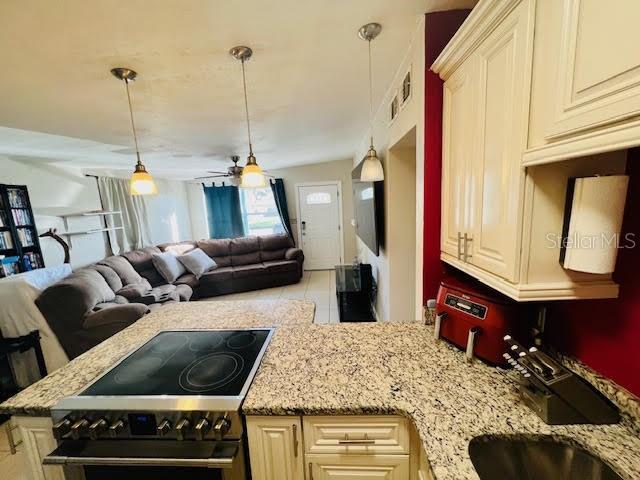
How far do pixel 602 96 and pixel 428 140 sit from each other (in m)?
0.82

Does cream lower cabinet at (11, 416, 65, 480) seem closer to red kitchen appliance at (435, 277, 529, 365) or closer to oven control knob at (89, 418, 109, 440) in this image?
oven control knob at (89, 418, 109, 440)

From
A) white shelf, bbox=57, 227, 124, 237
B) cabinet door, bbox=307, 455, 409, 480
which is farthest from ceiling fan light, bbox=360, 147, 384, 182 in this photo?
white shelf, bbox=57, 227, 124, 237

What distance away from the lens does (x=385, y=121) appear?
2311mm

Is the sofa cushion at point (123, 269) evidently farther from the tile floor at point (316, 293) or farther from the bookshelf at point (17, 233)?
the tile floor at point (316, 293)

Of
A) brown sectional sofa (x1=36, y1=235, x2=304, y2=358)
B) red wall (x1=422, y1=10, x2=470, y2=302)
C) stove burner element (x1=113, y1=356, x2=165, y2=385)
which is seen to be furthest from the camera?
brown sectional sofa (x1=36, y1=235, x2=304, y2=358)

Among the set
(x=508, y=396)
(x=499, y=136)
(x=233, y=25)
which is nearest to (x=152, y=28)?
(x=233, y=25)

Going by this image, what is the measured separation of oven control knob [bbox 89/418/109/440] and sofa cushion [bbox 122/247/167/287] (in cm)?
364

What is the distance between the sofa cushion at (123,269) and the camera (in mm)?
3561

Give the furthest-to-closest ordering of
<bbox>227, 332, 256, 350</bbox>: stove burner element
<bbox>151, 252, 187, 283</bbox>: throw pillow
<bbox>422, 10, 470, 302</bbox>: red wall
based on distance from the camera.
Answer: <bbox>151, 252, 187, 283</bbox>: throw pillow
<bbox>227, 332, 256, 350</bbox>: stove burner element
<bbox>422, 10, 470, 302</bbox>: red wall

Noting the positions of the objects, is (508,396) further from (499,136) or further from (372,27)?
(372,27)

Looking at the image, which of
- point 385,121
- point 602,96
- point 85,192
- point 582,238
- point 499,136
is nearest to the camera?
point 602,96

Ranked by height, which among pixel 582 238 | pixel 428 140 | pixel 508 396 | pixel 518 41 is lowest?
pixel 508 396

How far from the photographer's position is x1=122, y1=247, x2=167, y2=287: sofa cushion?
4.10 meters

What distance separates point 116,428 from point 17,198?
12.6 feet
